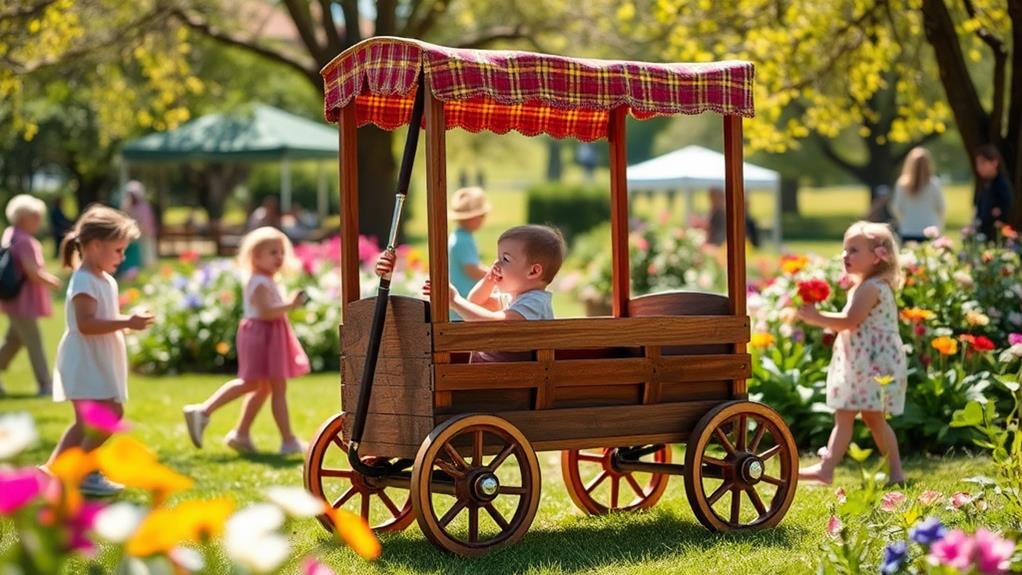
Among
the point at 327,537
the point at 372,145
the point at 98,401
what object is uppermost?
the point at 372,145

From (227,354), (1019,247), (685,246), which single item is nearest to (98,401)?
(1019,247)

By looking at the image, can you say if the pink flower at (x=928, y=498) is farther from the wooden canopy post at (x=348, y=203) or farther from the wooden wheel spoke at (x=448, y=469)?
the wooden canopy post at (x=348, y=203)

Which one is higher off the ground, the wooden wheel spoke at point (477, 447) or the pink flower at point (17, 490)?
the pink flower at point (17, 490)

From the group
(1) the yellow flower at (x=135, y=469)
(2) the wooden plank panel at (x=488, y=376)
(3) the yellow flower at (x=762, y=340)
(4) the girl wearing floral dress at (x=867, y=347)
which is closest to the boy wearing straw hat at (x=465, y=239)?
(3) the yellow flower at (x=762, y=340)

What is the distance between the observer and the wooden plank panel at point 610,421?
5.92 meters

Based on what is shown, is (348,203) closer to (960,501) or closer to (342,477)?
(342,477)

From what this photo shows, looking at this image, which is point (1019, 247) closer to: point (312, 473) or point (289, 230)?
point (312, 473)

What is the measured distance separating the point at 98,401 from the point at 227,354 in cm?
711

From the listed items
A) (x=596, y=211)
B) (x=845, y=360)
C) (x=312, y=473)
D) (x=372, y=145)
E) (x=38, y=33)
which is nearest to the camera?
(x=312, y=473)

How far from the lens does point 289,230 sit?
3047 cm

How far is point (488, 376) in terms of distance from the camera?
18.9 ft

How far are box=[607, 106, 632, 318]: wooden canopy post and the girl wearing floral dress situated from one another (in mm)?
938

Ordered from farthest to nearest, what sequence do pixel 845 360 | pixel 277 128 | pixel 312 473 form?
pixel 277 128 → pixel 845 360 → pixel 312 473

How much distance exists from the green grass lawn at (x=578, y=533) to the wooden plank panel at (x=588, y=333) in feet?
2.71
